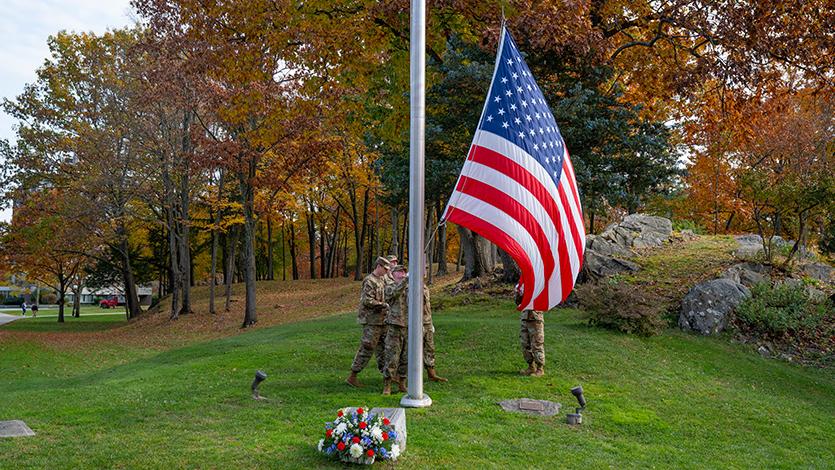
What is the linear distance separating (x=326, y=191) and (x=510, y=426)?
3400cm

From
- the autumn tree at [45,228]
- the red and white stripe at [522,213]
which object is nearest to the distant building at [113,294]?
the autumn tree at [45,228]

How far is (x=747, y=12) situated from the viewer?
1677 centimetres

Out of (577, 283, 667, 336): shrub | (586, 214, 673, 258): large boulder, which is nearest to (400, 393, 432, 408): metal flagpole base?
(577, 283, 667, 336): shrub

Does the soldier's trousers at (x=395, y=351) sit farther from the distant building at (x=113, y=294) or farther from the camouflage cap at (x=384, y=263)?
the distant building at (x=113, y=294)

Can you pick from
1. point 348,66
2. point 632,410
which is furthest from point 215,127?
point 632,410

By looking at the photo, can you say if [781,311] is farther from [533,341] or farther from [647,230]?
[647,230]

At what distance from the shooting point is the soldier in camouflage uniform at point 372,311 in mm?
11492

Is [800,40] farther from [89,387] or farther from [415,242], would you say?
[89,387]

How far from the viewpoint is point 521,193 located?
9.44 metres

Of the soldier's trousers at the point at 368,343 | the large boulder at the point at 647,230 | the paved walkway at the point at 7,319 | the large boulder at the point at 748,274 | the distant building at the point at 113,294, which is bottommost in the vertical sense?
the paved walkway at the point at 7,319

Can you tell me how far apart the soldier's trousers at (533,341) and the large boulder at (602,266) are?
9675mm

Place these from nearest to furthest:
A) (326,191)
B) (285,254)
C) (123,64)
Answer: (123,64) → (326,191) → (285,254)

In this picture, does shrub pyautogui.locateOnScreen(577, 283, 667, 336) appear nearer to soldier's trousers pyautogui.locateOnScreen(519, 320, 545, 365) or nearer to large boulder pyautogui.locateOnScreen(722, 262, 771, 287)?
large boulder pyautogui.locateOnScreen(722, 262, 771, 287)

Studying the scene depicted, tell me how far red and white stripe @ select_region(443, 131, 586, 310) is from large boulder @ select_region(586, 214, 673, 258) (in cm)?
1460
